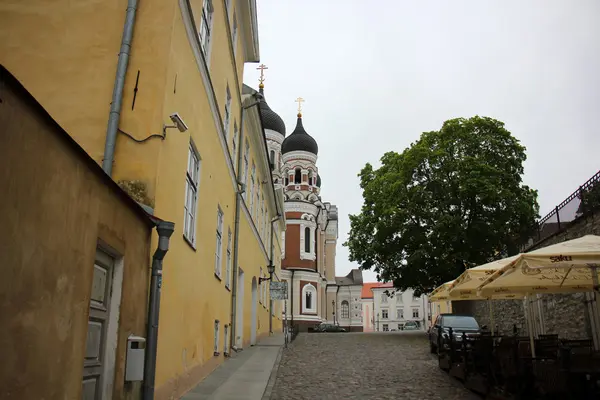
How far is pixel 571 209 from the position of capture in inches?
693

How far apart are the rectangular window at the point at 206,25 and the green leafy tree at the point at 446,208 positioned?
62.1ft

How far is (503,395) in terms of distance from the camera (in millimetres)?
9781

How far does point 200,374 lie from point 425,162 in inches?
855

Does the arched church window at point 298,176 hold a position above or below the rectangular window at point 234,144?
above

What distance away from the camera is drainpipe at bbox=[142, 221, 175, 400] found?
23.2 feet

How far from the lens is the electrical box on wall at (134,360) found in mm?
6371

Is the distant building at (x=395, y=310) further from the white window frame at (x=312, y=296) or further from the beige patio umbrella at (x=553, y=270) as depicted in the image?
the beige patio umbrella at (x=553, y=270)

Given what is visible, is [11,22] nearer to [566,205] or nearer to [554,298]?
[566,205]

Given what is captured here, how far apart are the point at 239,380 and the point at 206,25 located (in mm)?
7421

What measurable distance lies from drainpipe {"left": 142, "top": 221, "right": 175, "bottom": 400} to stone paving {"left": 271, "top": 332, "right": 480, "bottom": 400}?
3.79m

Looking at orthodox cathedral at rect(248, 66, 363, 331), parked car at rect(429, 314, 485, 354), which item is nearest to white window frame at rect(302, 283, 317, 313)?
orthodox cathedral at rect(248, 66, 363, 331)

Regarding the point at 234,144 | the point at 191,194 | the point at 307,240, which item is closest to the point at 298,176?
the point at 307,240

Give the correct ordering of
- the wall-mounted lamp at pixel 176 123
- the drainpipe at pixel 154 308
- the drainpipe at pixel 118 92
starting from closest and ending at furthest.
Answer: the drainpipe at pixel 154 308 < the drainpipe at pixel 118 92 < the wall-mounted lamp at pixel 176 123

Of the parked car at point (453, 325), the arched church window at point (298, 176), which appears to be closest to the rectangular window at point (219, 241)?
the parked car at point (453, 325)
